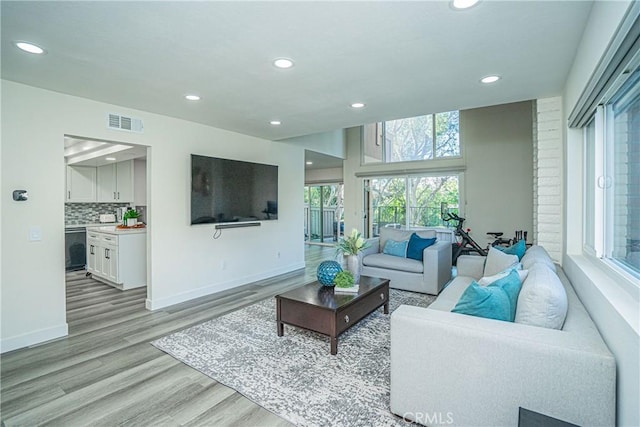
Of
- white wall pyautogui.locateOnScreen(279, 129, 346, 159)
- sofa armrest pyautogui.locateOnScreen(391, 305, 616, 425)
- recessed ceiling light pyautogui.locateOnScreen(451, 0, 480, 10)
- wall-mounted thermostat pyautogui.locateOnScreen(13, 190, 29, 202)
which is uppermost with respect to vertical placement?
white wall pyautogui.locateOnScreen(279, 129, 346, 159)

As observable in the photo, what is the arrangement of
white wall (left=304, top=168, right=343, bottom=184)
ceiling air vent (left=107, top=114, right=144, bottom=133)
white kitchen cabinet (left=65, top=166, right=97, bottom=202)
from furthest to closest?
white wall (left=304, top=168, right=343, bottom=184)
white kitchen cabinet (left=65, top=166, right=97, bottom=202)
ceiling air vent (left=107, top=114, right=144, bottom=133)

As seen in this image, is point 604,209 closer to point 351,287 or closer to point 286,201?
point 351,287

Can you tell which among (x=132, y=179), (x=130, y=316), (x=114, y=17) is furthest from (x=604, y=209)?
(x=132, y=179)

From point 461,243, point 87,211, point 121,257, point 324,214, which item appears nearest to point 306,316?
point 121,257

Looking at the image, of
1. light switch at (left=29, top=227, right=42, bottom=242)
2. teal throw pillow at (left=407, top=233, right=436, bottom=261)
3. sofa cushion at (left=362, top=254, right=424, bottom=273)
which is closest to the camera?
light switch at (left=29, top=227, right=42, bottom=242)

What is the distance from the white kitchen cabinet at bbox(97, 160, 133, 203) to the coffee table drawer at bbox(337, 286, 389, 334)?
5880 mm

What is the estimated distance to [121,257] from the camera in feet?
15.2

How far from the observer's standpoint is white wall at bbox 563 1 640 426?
113 cm

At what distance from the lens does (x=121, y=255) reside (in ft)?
15.2

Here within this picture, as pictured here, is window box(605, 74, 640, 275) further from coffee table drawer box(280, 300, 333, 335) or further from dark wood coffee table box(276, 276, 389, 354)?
coffee table drawer box(280, 300, 333, 335)

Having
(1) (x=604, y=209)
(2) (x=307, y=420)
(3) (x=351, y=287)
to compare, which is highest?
(1) (x=604, y=209)

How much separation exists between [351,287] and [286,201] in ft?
10.1

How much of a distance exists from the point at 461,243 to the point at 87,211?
25.6 ft

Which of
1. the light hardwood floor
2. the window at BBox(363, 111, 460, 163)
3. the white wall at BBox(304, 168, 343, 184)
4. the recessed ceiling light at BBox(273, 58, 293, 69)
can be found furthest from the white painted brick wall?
the white wall at BBox(304, 168, 343, 184)
